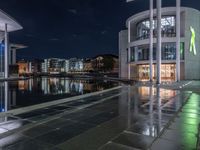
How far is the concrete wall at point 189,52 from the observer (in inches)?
1478

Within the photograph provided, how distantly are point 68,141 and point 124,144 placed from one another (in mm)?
1481

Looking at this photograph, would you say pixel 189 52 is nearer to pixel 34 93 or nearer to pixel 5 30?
pixel 34 93

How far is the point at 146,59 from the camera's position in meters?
43.1

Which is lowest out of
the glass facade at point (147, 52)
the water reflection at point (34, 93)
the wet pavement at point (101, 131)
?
the water reflection at point (34, 93)

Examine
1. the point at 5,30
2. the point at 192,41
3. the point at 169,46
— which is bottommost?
the point at 169,46

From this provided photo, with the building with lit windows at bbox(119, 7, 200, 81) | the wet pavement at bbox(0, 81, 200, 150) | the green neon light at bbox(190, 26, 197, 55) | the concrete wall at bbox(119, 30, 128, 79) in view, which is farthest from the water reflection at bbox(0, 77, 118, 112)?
the concrete wall at bbox(119, 30, 128, 79)

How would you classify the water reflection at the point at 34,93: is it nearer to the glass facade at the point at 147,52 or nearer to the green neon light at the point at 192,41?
the glass facade at the point at 147,52

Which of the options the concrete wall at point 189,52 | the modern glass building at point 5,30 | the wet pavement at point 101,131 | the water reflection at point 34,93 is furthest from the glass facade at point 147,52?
the wet pavement at point 101,131

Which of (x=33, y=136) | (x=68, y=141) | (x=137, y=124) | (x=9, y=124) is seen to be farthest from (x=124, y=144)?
(x=9, y=124)

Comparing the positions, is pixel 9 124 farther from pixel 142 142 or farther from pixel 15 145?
pixel 142 142

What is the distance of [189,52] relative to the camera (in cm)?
3759

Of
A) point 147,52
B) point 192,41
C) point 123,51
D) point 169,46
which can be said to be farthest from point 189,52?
point 123,51

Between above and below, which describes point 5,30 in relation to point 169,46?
above

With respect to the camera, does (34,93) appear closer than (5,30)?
Yes
